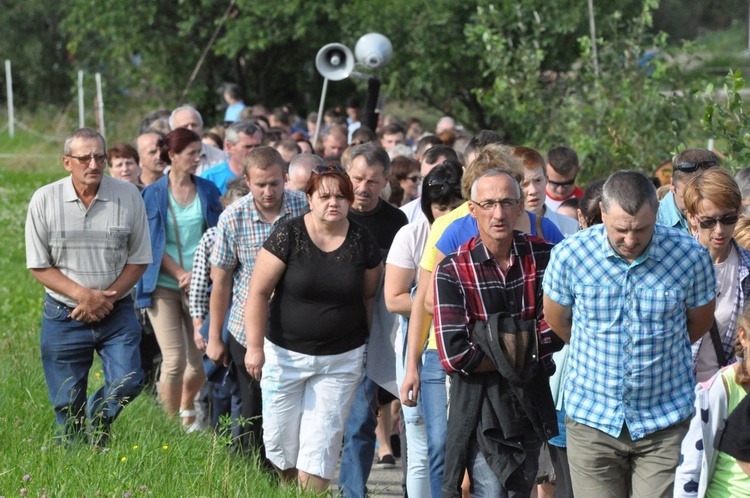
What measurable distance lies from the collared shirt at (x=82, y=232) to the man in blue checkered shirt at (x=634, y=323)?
9.87ft

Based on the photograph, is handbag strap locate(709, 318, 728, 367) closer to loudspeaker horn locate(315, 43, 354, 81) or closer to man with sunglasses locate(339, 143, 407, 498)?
man with sunglasses locate(339, 143, 407, 498)

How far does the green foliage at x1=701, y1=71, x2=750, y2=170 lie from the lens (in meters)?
8.27

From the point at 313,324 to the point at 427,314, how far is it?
89 centimetres

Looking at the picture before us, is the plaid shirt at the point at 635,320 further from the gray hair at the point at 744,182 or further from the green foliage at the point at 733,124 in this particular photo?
the green foliage at the point at 733,124

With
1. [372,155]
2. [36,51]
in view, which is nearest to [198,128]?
[372,155]

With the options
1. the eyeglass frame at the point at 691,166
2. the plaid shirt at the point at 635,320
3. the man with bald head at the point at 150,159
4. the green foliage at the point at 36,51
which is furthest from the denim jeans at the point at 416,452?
the green foliage at the point at 36,51

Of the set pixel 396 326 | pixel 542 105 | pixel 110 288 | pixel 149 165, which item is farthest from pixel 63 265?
pixel 542 105

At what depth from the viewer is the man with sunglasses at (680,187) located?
6289 millimetres

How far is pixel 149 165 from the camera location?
10.1 m

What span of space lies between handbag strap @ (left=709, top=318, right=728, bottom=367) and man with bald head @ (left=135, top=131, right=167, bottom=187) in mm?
A: 5583

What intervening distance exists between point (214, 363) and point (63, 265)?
50.4 inches

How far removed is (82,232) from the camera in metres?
6.97

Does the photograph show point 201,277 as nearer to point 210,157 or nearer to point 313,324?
point 313,324

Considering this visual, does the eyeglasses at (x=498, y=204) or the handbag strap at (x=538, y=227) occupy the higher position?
the eyeglasses at (x=498, y=204)
